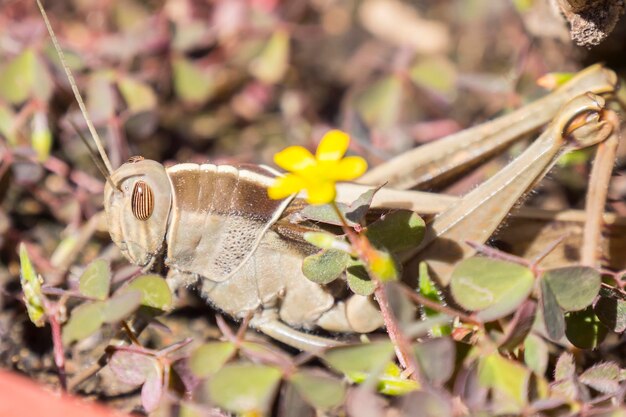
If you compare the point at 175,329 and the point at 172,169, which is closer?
the point at 172,169

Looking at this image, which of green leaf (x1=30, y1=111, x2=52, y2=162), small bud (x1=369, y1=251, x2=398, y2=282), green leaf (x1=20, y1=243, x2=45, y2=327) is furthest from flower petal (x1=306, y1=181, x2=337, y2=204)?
green leaf (x1=30, y1=111, x2=52, y2=162)

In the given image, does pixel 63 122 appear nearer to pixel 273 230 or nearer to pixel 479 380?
pixel 273 230

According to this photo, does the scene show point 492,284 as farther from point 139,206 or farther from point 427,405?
point 139,206

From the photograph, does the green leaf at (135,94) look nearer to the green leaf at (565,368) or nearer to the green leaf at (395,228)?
the green leaf at (395,228)

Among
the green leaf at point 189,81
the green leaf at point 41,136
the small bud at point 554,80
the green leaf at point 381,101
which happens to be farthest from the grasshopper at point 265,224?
the green leaf at point 189,81

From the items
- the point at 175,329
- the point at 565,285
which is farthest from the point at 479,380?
the point at 175,329

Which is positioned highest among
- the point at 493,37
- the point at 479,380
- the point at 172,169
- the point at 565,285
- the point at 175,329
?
the point at 493,37
